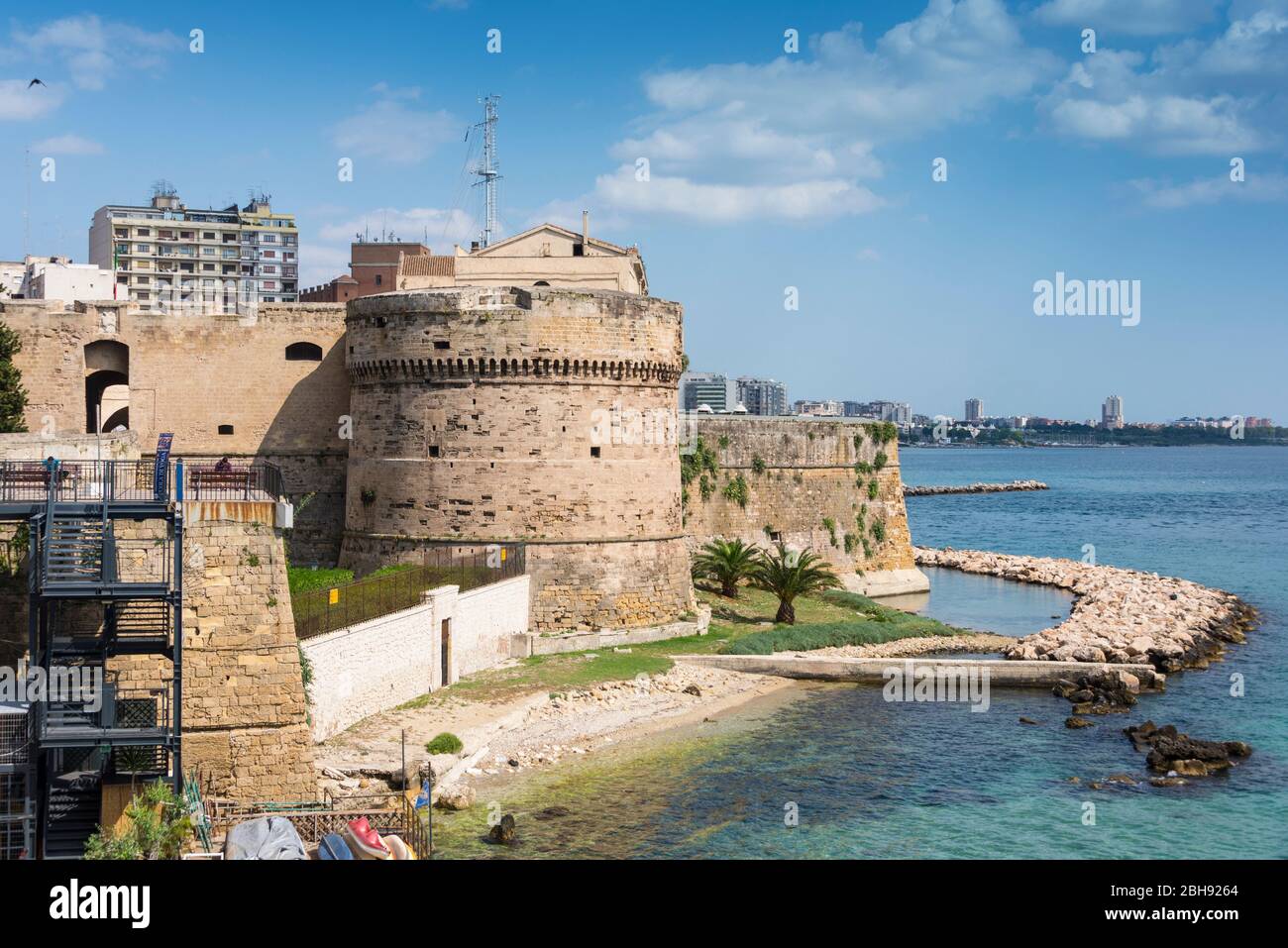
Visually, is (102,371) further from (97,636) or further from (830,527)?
(830,527)

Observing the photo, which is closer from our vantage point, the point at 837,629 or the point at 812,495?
the point at 837,629

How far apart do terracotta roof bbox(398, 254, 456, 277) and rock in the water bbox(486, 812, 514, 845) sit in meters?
27.2

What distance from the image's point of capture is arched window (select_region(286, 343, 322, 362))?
33844 millimetres

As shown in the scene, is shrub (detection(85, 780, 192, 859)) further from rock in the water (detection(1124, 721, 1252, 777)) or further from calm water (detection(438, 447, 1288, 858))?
rock in the water (detection(1124, 721, 1252, 777))

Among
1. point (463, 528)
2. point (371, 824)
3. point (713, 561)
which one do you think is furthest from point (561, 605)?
point (371, 824)

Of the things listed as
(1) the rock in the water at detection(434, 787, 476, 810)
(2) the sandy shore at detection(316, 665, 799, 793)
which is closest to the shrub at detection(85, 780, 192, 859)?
(2) the sandy shore at detection(316, 665, 799, 793)

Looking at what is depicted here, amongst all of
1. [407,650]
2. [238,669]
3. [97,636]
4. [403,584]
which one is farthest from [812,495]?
[97,636]

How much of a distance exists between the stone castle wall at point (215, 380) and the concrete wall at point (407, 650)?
8.03 meters

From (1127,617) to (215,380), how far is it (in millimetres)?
28100

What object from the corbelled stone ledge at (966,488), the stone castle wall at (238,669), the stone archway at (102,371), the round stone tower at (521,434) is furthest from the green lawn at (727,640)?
the corbelled stone ledge at (966,488)

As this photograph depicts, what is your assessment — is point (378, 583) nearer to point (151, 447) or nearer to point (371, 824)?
point (371, 824)

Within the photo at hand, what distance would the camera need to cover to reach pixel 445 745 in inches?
863
